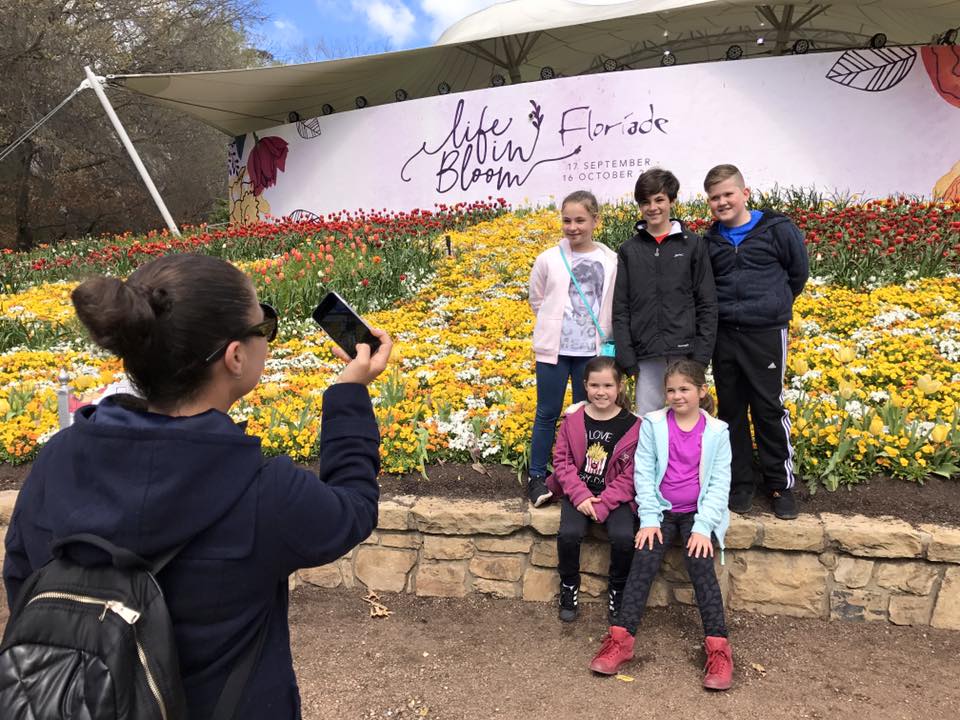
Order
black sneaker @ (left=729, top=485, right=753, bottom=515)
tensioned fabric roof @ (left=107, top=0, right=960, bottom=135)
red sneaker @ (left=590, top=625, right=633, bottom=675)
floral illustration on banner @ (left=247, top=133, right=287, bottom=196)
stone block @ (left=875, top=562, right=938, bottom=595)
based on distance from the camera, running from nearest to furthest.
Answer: red sneaker @ (left=590, top=625, right=633, bottom=675) → stone block @ (left=875, top=562, right=938, bottom=595) → black sneaker @ (left=729, top=485, right=753, bottom=515) → tensioned fabric roof @ (left=107, top=0, right=960, bottom=135) → floral illustration on banner @ (left=247, top=133, right=287, bottom=196)

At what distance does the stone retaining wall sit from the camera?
2943mm

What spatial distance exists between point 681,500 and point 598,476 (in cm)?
39

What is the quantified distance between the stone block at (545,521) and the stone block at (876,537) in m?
1.21

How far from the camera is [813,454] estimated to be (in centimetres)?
342

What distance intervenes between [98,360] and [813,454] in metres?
6.08

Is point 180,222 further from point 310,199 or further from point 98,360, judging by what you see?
point 98,360

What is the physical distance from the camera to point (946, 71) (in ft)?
31.4

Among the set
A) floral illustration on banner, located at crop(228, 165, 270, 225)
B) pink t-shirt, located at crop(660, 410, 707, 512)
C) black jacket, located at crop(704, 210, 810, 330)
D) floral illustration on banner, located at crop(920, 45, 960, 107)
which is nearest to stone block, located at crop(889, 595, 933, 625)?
pink t-shirt, located at crop(660, 410, 707, 512)

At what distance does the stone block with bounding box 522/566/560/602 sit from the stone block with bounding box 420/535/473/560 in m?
0.31

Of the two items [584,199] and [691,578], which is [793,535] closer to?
[691,578]

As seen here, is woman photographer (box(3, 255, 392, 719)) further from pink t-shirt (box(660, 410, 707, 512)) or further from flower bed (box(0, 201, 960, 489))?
flower bed (box(0, 201, 960, 489))

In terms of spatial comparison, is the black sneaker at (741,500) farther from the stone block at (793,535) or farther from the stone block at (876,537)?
the stone block at (876,537)

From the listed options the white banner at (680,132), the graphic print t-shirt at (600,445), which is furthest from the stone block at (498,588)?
the white banner at (680,132)

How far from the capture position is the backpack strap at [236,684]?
1059 mm
